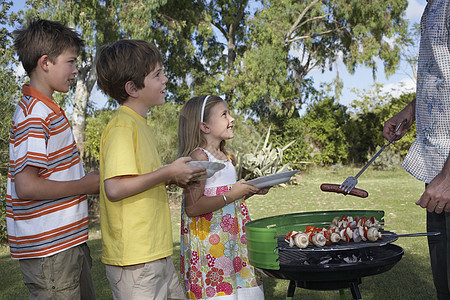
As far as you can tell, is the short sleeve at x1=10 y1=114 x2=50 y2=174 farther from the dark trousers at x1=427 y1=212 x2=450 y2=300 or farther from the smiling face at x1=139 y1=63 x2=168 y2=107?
the dark trousers at x1=427 y1=212 x2=450 y2=300

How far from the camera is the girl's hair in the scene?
2.75 metres

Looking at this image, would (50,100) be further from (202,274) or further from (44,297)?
(202,274)

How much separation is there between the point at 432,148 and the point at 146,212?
1.33 metres

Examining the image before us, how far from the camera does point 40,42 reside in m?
1.95

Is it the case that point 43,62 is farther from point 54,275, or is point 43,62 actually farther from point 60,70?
point 54,275

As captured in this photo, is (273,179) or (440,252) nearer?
(273,179)

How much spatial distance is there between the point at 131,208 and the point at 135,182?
0.45ft

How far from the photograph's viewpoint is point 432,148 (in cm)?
208

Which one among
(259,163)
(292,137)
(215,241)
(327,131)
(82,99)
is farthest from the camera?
(327,131)

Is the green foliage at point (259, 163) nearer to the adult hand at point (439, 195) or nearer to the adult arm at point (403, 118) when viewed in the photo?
the adult arm at point (403, 118)

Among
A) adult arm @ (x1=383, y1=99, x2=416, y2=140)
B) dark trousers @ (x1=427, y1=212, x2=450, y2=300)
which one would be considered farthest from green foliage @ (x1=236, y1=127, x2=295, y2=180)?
dark trousers @ (x1=427, y1=212, x2=450, y2=300)

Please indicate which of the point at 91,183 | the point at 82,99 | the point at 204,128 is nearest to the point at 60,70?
the point at 91,183

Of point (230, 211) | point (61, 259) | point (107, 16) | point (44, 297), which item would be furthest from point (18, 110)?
point (107, 16)

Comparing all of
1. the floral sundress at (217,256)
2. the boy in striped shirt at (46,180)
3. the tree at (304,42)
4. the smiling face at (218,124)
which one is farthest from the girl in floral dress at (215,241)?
the tree at (304,42)
